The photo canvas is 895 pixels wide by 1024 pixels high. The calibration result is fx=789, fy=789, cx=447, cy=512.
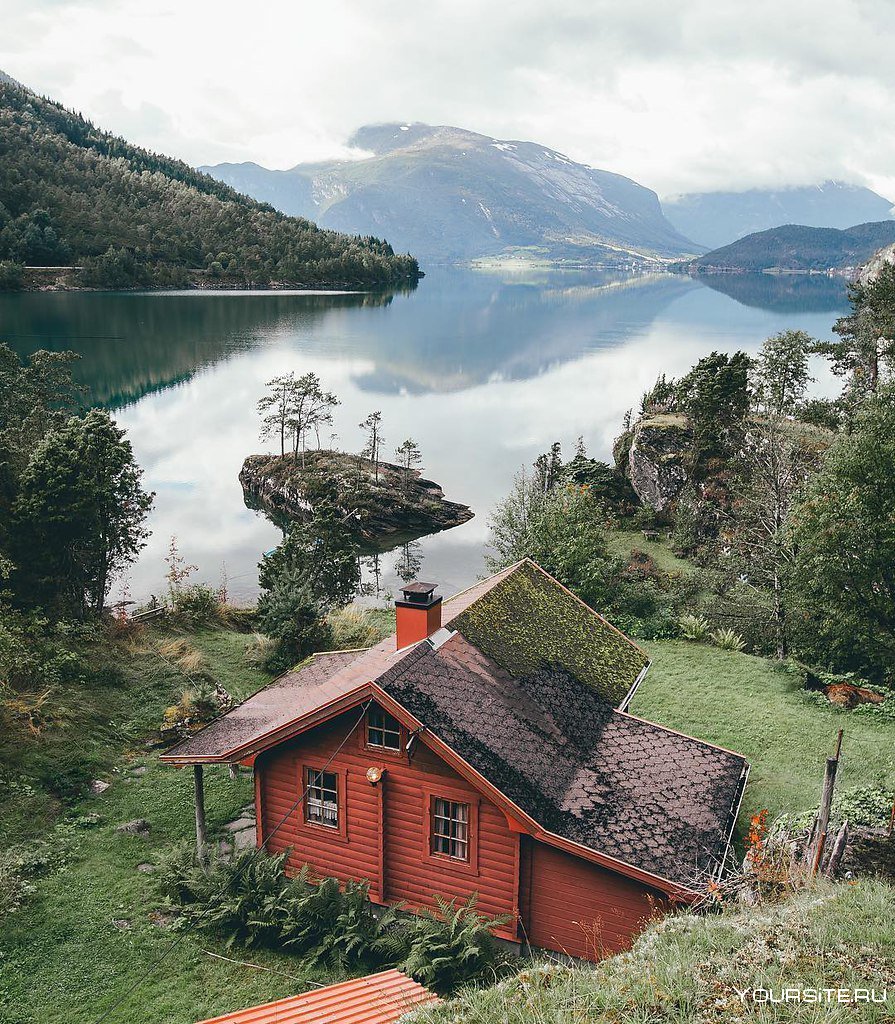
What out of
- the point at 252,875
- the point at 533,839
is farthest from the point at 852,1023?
the point at 252,875

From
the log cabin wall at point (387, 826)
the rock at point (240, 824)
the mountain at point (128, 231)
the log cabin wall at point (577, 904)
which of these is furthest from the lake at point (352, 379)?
the log cabin wall at point (577, 904)

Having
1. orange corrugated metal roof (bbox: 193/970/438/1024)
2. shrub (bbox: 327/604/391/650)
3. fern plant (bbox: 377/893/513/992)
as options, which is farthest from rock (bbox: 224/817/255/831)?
shrub (bbox: 327/604/391/650)

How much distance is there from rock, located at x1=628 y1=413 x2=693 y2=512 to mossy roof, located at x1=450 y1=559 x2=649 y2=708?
30.2 metres

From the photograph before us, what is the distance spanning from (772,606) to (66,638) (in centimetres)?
2732

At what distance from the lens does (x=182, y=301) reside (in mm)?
148375

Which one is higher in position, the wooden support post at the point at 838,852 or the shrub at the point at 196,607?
the wooden support post at the point at 838,852

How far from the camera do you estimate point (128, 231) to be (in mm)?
170000

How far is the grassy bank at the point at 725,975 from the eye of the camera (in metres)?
8.09

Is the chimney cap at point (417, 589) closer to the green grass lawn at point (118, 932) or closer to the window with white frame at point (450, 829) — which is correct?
the window with white frame at point (450, 829)

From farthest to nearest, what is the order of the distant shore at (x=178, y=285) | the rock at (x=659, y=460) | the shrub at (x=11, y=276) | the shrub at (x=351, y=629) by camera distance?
1. the distant shore at (x=178, y=285)
2. the shrub at (x=11, y=276)
3. the rock at (x=659, y=460)
4. the shrub at (x=351, y=629)

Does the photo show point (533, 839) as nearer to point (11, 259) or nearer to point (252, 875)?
Answer: point (252, 875)

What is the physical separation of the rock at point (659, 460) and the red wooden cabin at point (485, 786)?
3431cm

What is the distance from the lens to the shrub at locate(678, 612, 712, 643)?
108 feet

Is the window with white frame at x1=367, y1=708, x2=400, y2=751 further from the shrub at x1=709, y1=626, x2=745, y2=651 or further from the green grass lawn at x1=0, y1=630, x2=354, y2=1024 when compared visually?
the shrub at x1=709, y1=626, x2=745, y2=651
